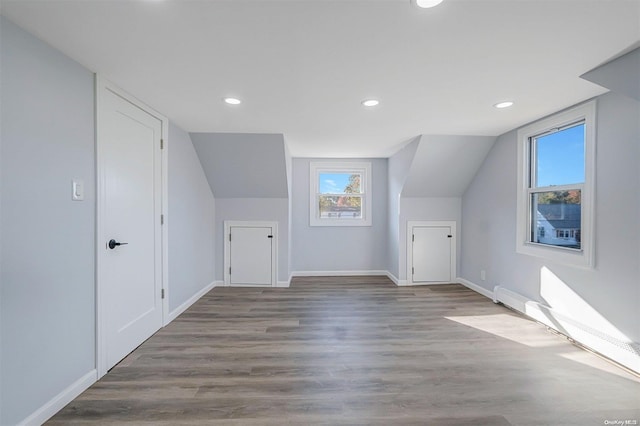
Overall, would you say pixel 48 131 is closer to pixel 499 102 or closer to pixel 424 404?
pixel 424 404

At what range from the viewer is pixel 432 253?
4.16m

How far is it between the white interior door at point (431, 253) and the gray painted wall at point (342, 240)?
689mm

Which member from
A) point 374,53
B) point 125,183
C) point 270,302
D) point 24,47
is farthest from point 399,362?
point 24,47

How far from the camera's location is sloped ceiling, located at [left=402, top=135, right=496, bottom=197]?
334cm

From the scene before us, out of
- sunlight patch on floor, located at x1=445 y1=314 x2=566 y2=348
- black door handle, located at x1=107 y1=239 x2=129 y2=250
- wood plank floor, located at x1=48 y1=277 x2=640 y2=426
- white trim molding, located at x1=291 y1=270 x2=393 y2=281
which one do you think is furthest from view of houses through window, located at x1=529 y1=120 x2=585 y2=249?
black door handle, located at x1=107 y1=239 x2=129 y2=250

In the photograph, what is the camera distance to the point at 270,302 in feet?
11.0

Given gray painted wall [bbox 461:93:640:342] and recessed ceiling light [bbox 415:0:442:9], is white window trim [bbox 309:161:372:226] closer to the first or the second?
gray painted wall [bbox 461:93:640:342]

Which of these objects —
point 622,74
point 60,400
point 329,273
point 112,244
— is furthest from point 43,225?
point 329,273

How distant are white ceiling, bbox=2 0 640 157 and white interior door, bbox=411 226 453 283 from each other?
2.06 metres

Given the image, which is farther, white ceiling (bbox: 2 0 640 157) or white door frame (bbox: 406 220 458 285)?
white door frame (bbox: 406 220 458 285)

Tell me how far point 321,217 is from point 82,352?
343cm

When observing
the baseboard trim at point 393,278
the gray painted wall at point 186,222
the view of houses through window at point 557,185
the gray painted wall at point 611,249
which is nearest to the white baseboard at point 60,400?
the gray painted wall at point 186,222

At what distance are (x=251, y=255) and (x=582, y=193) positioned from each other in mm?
3925

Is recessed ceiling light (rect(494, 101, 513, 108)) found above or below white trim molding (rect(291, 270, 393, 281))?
above
